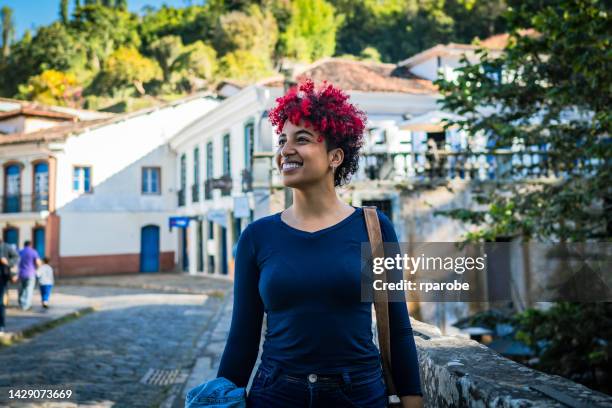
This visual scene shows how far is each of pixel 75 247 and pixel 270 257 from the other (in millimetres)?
27621

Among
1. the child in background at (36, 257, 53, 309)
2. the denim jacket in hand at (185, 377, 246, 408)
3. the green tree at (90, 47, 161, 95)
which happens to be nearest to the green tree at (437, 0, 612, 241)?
the denim jacket in hand at (185, 377, 246, 408)

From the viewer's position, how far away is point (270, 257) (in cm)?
207

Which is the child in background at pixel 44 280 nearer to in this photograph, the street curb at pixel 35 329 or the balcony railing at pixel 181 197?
the street curb at pixel 35 329

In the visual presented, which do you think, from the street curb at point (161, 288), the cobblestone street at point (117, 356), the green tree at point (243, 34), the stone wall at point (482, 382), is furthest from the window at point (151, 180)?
the stone wall at point (482, 382)

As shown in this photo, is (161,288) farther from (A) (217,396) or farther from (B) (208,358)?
(A) (217,396)

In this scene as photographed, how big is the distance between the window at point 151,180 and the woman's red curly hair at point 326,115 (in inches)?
1119

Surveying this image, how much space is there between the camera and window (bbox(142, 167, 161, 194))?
1166 inches

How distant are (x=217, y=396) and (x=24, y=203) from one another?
2930 centimetres

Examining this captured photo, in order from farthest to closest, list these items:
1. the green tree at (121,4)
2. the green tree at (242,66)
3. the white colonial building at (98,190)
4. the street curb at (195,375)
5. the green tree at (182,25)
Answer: the green tree at (121,4), the green tree at (182,25), the green tree at (242,66), the white colonial building at (98,190), the street curb at (195,375)

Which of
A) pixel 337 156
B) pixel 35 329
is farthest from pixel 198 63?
pixel 337 156

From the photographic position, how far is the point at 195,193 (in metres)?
27.5

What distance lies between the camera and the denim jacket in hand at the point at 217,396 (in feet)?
6.50

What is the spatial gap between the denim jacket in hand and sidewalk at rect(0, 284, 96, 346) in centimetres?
867

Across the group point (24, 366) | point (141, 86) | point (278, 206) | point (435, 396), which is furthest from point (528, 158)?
point (141, 86)
